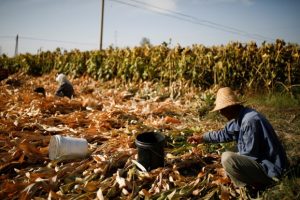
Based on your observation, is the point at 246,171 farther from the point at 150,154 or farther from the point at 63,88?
the point at 63,88

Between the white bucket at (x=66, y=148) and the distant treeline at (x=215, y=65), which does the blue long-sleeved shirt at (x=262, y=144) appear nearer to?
the white bucket at (x=66, y=148)

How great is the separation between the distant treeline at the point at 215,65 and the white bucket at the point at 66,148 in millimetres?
5940

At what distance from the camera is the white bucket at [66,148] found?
4.18 metres

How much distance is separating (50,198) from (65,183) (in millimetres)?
451

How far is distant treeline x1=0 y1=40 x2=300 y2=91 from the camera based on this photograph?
866 centimetres

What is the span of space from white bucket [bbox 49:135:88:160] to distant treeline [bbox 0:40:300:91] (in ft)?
19.5

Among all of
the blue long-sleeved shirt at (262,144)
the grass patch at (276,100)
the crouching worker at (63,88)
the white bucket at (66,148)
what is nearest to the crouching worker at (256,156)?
the blue long-sleeved shirt at (262,144)

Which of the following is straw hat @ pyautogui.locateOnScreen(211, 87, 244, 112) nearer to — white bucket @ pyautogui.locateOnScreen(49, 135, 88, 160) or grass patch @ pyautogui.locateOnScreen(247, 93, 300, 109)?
white bucket @ pyautogui.locateOnScreen(49, 135, 88, 160)

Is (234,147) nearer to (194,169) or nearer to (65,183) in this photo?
(194,169)

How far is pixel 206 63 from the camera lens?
9.56 meters

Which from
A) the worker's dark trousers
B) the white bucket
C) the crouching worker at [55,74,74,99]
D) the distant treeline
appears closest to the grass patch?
the distant treeline

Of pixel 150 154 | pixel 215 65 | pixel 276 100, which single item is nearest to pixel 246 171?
pixel 150 154

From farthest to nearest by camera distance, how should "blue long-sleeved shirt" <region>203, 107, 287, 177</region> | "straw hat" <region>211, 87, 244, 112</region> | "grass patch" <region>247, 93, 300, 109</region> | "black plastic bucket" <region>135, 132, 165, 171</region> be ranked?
"grass patch" <region>247, 93, 300, 109</region> < "black plastic bucket" <region>135, 132, 165, 171</region> < "straw hat" <region>211, 87, 244, 112</region> < "blue long-sleeved shirt" <region>203, 107, 287, 177</region>

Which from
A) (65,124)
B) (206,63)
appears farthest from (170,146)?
(206,63)
